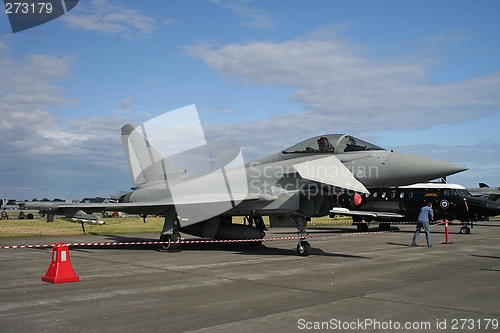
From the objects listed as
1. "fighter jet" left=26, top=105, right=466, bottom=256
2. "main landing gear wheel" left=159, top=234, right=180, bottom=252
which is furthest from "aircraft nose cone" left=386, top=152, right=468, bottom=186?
"main landing gear wheel" left=159, top=234, right=180, bottom=252

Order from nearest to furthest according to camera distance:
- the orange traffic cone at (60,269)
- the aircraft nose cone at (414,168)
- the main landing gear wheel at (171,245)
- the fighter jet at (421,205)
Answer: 1. the orange traffic cone at (60,269)
2. the aircraft nose cone at (414,168)
3. the main landing gear wheel at (171,245)
4. the fighter jet at (421,205)

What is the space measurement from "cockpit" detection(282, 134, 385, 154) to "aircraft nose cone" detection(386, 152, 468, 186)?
79cm

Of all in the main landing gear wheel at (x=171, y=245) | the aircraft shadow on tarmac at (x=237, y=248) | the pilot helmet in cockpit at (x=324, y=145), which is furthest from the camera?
the main landing gear wheel at (x=171, y=245)

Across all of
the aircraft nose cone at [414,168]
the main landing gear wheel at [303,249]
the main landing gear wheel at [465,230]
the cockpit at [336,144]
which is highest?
the cockpit at [336,144]

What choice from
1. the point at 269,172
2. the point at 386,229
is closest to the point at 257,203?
the point at 269,172

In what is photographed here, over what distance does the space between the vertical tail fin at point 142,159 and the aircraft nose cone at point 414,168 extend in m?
8.53

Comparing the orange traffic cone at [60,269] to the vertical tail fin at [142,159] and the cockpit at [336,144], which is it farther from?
the vertical tail fin at [142,159]

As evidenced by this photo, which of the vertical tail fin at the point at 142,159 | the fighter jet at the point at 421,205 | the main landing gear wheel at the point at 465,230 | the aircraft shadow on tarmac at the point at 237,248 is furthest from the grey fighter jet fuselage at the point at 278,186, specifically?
the main landing gear wheel at the point at 465,230

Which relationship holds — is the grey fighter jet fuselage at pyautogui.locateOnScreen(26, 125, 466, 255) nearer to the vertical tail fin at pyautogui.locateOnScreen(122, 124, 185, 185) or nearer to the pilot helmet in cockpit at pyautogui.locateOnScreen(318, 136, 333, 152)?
the pilot helmet in cockpit at pyautogui.locateOnScreen(318, 136, 333, 152)

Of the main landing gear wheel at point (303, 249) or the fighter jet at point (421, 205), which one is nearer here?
the main landing gear wheel at point (303, 249)

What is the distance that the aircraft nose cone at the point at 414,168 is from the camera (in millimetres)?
10555

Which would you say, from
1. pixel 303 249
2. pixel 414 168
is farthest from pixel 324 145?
pixel 303 249

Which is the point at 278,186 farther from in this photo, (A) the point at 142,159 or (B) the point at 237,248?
(A) the point at 142,159

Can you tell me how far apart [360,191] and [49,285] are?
278 inches
